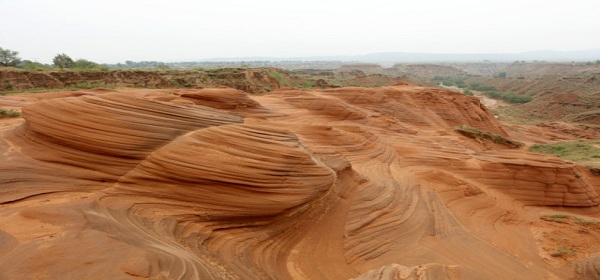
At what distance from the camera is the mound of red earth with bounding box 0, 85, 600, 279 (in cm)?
410

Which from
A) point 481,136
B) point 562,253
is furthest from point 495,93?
point 562,253

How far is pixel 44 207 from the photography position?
4531 millimetres

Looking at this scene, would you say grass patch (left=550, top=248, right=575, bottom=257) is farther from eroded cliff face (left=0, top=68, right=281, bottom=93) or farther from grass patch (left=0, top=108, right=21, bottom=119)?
eroded cliff face (left=0, top=68, right=281, bottom=93)

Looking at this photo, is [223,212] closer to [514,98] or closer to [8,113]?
[8,113]

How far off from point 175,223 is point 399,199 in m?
6.13

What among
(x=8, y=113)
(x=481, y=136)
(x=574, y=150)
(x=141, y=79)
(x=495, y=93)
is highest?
(x=141, y=79)

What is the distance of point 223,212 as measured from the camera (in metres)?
5.73

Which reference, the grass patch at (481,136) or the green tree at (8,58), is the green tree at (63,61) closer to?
the green tree at (8,58)

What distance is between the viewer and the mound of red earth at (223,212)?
4.10 meters

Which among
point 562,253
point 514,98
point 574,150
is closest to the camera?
point 562,253

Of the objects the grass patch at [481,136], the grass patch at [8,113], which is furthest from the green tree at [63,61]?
the grass patch at [481,136]

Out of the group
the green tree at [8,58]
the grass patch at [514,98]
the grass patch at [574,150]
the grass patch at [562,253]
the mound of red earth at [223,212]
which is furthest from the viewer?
the grass patch at [514,98]

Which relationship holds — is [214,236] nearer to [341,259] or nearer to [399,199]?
[341,259]

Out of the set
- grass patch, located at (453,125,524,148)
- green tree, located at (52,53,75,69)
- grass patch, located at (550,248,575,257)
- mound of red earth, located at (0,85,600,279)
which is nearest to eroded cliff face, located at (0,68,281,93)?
green tree, located at (52,53,75,69)
